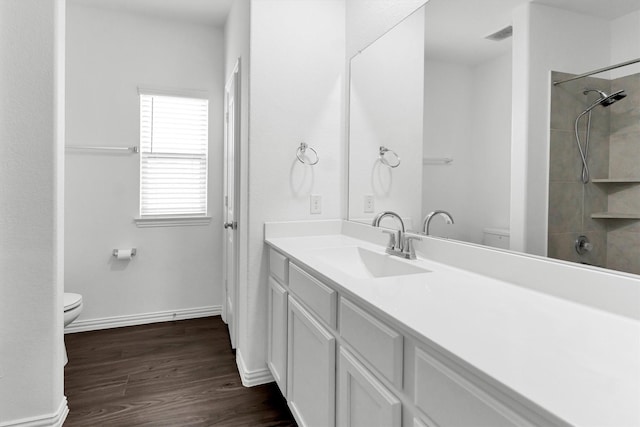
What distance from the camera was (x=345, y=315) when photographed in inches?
46.7

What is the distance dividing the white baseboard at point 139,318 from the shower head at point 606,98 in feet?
10.3

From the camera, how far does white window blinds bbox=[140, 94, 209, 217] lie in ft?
10.2

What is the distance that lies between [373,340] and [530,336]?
1.28 feet

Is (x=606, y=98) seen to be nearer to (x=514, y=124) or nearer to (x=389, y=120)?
(x=514, y=124)

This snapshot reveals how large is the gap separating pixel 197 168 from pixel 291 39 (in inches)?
61.1

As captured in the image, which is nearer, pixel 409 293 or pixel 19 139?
pixel 409 293

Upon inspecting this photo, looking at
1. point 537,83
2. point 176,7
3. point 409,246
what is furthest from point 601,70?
point 176,7

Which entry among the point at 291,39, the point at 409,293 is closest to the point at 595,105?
the point at 409,293

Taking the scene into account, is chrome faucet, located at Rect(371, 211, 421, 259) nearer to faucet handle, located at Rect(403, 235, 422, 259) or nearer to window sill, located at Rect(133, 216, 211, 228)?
faucet handle, located at Rect(403, 235, 422, 259)

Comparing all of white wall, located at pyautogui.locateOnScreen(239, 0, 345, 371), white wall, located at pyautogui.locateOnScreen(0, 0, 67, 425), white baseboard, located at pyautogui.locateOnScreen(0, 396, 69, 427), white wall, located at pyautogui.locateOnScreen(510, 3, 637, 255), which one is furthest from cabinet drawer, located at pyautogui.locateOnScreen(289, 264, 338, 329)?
white baseboard, located at pyautogui.locateOnScreen(0, 396, 69, 427)

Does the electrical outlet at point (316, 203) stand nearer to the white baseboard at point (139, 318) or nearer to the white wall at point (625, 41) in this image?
the white wall at point (625, 41)

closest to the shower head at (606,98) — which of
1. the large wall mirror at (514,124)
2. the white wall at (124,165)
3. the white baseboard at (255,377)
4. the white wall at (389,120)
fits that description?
the large wall mirror at (514,124)

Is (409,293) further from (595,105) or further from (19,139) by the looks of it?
(19,139)

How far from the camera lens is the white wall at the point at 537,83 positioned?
1045 millimetres
